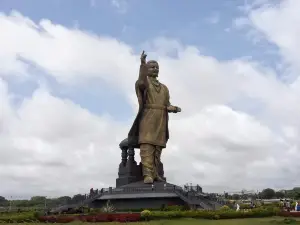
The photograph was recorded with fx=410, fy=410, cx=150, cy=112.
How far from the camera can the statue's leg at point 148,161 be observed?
93.9 ft

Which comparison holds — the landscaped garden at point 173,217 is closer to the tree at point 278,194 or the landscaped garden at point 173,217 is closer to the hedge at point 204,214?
the hedge at point 204,214

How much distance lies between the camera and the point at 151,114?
29391 millimetres

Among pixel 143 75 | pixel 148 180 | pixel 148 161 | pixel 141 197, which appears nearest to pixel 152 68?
pixel 143 75

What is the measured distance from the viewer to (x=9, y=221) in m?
17.3

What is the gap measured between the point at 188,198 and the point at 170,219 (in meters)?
7.77

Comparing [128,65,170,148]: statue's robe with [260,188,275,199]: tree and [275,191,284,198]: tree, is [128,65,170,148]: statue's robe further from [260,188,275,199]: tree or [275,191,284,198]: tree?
[260,188,275,199]: tree

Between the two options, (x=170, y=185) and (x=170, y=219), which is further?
(x=170, y=185)

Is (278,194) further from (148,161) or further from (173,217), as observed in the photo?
(173,217)

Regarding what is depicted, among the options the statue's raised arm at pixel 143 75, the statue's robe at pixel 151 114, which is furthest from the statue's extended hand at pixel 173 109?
the statue's raised arm at pixel 143 75

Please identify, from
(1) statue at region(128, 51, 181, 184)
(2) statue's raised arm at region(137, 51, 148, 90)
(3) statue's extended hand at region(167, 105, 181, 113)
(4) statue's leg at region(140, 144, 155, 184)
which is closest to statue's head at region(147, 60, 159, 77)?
(1) statue at region(128, 51, 181, 184)

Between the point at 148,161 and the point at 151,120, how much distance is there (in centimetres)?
291

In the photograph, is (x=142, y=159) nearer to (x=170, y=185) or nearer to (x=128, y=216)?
(x=170, y=185)

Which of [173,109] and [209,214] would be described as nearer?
[209,214]

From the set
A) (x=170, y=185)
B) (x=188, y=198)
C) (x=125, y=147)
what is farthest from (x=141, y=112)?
(x=188, y=198)
